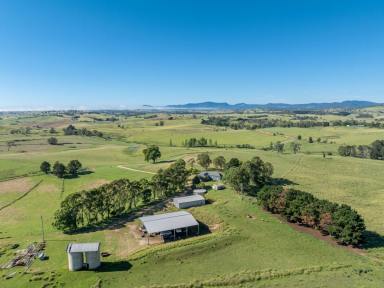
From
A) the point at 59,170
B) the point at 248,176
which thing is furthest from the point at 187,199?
the point at 59,170

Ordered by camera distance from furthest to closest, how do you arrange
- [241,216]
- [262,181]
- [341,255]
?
[262,181]
[241,216]
[341,255]

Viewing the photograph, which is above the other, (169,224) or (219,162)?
(219,162)

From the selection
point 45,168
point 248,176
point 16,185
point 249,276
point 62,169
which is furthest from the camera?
point 45,168

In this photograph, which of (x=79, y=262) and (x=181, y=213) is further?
(x=181, y=213)

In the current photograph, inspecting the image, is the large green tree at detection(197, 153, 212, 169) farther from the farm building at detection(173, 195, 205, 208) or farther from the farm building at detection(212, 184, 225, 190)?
the farm building at detection(173, 195, 205, 208)

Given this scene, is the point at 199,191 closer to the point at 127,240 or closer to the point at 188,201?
the point at 188,201

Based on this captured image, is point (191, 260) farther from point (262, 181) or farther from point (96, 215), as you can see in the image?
point (262, 181)

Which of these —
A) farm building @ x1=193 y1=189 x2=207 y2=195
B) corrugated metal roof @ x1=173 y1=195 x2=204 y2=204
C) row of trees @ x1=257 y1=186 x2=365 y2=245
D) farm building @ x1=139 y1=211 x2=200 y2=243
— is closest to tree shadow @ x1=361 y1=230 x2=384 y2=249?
row of trees @ x1=257 y1=186 x2=365 y2=245

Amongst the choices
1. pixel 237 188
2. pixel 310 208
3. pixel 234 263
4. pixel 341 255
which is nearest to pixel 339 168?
pixel 237 188

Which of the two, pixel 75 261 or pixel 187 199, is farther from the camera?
pixel 187 199
